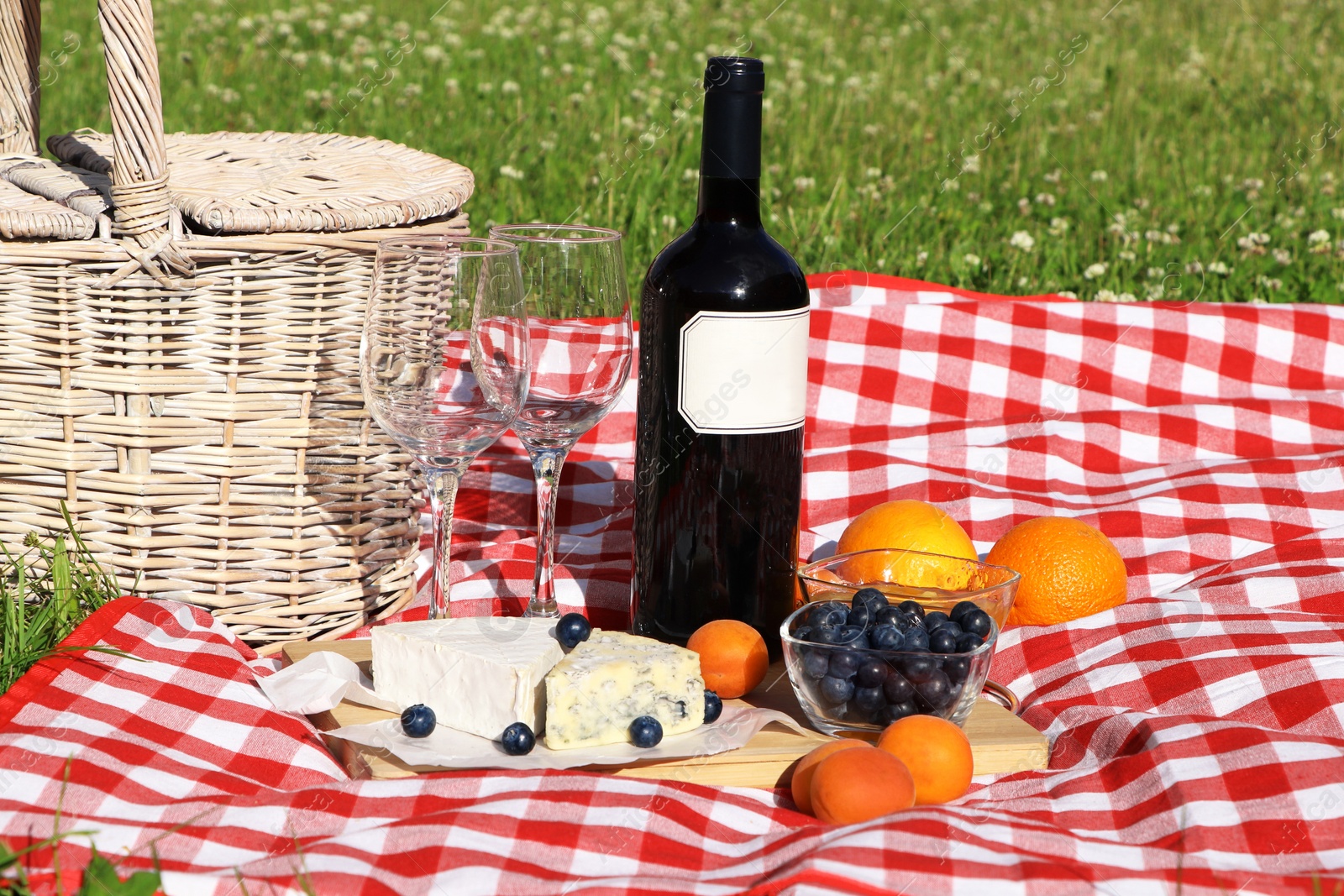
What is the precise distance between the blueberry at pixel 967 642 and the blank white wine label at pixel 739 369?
328 millimetres

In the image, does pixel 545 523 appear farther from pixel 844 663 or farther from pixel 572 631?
pixel 844 663

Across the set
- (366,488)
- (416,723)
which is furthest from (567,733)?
(366,488)

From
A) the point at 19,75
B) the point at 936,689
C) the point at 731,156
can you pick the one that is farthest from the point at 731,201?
the point at 19,75

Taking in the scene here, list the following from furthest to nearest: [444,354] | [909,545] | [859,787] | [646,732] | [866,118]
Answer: [866,118] < [909,545] < [444,354] < [646,732] < [859,787]

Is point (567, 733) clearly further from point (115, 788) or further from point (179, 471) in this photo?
point (179, 471)

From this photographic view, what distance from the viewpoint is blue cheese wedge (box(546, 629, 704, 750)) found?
1.45 m

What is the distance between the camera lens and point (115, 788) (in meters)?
1.34

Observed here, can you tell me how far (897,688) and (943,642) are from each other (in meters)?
0.07

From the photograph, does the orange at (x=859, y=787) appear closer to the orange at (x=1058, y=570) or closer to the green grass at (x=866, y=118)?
the orange at (x=1058, y=570)

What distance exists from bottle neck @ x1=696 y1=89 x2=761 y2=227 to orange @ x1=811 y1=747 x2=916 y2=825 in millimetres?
625

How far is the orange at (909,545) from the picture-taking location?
5.77ft

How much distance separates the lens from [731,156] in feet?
5.11

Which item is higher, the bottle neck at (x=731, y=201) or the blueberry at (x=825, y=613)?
the bottle neck at (x=731, y=201)

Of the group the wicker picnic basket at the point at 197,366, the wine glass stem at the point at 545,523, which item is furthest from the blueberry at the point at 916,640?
the wicker picnic basket at the point at 197,366
